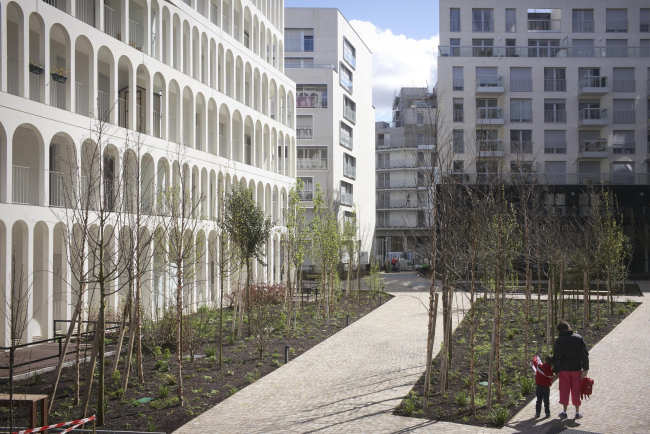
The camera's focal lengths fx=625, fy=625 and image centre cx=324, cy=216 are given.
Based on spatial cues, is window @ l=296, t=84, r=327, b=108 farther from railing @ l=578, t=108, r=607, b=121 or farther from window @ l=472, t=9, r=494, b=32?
railing @ l=578, t=108, r=607, b=121

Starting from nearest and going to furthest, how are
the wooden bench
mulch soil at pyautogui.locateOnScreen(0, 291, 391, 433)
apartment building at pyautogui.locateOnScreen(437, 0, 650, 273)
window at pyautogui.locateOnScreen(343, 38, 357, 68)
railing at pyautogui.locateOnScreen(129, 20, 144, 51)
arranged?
1. the wooden bench
2. mulch soil at pyautogui.locateOnScreen(0, 291, 391, 433)
3. railing at pyautogui.locateOnScreen(129, 20, 144, 51)
4. apartment building at pyautogui.locateOnScreen(437, 0, 650, 273)
5. window at pyautogui.locateOnScreen(343, 38, 357, 68)

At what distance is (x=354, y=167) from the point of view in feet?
200

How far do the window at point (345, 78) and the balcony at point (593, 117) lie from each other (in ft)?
67.5

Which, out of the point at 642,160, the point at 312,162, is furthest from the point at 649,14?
the point at 312,162

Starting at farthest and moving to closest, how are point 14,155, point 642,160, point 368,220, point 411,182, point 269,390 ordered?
1. point 411,182
2. point 368,220
3. point 642,160
4. point 14,155
5. point 269,390

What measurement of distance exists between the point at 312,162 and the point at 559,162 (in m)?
20.3

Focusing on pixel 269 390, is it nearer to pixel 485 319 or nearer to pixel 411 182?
pixel 485 319

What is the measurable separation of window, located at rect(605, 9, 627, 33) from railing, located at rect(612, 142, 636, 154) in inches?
391

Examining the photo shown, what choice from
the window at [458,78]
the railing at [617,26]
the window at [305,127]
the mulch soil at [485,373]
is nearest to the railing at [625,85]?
the railing at [617,26]

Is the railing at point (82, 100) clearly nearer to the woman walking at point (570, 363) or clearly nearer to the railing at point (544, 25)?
the woman walking at point (570, 363)

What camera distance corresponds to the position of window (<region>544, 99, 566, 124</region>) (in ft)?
166

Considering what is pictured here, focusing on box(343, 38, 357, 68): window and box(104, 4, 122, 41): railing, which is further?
box(343, 38, 357, 68): window

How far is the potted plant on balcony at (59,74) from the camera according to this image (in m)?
19.3

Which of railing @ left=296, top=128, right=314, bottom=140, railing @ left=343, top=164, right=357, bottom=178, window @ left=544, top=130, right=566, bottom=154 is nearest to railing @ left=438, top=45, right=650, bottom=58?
window @ left=544, top=130, right=566, bottom=154
